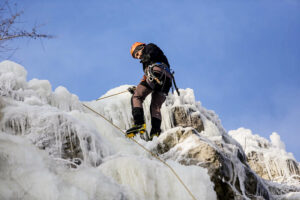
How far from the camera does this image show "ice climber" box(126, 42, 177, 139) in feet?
20.5

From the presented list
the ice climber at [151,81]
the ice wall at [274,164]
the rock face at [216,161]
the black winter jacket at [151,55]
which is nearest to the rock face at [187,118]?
the rock face at [216,161]

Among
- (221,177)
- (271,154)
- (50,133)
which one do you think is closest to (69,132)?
(50,133)

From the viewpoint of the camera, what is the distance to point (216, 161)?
293 inches

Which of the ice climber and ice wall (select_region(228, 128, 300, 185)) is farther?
ice wall (select_region(228, 128, 300, 185))

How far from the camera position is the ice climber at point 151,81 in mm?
6246

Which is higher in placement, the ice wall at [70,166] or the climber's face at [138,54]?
the climber's face at [138,54]

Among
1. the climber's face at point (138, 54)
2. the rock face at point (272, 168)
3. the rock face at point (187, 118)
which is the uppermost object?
the rock face at point (187, 118)

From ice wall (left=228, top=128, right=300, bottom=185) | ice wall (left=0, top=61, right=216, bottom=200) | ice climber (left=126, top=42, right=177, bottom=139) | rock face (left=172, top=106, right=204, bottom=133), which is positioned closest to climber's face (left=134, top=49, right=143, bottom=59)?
ice climber (left=126, top=42, right=177, bottom=139)

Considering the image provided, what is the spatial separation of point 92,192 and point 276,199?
20.1ft

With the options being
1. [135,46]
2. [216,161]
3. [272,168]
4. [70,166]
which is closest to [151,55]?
[135,46]

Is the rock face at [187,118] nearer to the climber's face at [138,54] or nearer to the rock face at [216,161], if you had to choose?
the rock face at [216,161]

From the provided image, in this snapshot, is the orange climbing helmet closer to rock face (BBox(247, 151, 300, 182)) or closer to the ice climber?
the ice climber

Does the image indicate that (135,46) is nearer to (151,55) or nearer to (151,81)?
(151,55)

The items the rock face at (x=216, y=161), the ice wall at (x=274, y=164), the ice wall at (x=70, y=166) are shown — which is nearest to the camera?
the ice wall at (x=70, y=166)
